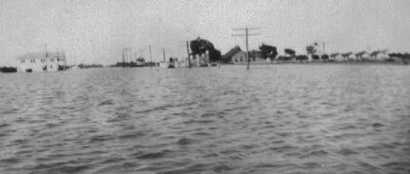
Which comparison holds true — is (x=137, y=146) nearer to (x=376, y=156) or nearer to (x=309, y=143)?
(x=309, y=143)

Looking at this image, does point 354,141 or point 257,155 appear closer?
point 257,155

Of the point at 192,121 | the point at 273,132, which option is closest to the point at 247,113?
the point at 192,121

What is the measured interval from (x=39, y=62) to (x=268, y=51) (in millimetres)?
85774

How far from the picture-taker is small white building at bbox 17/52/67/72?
155m

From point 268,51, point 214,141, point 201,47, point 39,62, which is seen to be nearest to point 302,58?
point 268,51

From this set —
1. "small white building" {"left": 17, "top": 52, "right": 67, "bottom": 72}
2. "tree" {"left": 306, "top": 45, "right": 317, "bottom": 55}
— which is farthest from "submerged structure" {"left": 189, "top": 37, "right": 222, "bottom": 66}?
"small white building" {"left": 17, "top": 52, "right": 67, "bottom": 72}

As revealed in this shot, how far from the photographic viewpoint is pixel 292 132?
13.0 m

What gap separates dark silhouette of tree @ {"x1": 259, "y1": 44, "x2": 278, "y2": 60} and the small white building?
78.2 m

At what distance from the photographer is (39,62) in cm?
15500

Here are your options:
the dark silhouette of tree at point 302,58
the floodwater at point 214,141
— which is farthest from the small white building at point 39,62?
the floodwater at point 214,141

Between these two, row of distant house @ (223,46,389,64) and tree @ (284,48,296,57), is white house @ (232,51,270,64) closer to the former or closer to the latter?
row of distant house @ (223,46,389,64)

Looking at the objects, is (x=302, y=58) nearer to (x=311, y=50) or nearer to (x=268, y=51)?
(x=311, y=50)

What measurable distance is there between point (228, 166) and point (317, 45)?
162351mm

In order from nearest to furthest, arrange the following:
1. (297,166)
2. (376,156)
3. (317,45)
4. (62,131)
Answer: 1. (297,166)
2. (376,156)
3. (62,131)
4. (317,45)
